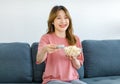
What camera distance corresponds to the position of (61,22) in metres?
2.24

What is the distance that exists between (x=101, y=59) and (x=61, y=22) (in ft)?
2.25

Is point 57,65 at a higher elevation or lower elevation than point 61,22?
lower

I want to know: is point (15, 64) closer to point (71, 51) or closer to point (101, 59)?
point (71, 51)

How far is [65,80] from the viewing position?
7.02ft

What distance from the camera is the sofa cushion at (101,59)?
262 centimetres

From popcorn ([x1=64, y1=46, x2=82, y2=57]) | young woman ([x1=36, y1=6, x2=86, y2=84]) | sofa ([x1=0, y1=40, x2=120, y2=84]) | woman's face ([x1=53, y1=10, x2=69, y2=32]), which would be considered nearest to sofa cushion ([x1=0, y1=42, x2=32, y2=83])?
sofa ([x1=0, y1=40, x2=120, y2=84])

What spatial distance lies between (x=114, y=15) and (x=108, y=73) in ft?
2.78

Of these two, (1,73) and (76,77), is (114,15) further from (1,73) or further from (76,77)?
(1,73)

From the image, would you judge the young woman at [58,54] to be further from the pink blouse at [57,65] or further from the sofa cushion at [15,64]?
the sofa cushion at [15,64]

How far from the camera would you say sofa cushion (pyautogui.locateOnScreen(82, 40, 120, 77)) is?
8.58 feet

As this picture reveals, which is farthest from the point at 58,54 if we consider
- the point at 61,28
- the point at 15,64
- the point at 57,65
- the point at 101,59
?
the point at 101,59

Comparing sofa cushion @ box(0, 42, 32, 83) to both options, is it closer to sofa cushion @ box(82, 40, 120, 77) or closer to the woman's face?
the woman's face

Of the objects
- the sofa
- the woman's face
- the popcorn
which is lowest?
the sofa

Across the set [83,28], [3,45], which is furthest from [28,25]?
[83,28]
